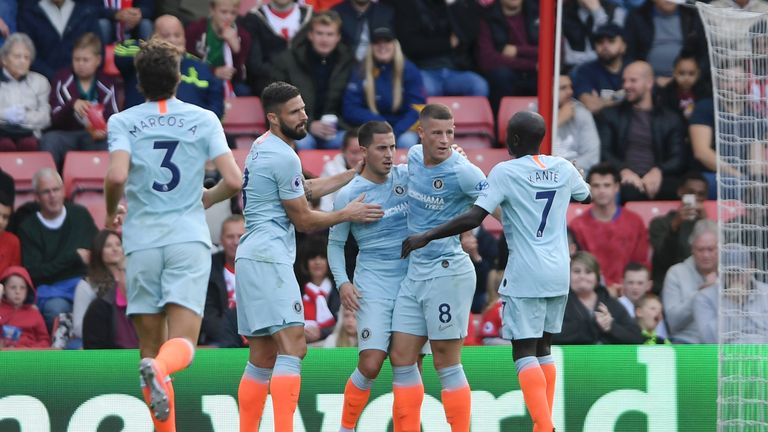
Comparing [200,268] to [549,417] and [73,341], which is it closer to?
[549,417]

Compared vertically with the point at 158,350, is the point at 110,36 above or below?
above

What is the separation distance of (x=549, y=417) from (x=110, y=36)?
7134mm

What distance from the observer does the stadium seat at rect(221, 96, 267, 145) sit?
14.0 metres

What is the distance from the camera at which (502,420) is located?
10.9 metres

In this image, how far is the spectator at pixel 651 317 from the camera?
1220cm

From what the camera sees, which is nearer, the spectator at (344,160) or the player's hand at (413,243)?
the player's hand at (413,243)

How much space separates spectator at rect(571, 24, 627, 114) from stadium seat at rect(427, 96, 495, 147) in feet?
2.85

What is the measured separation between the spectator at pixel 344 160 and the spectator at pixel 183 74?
1238 millimetres

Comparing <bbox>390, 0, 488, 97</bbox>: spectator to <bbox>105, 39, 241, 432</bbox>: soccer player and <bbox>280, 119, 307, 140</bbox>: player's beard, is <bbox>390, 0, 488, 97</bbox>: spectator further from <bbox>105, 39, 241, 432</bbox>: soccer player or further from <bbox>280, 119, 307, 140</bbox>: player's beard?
<bbox>105, 39, 241, 432</bbox>: soccer player

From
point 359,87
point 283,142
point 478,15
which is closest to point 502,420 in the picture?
point 283,142

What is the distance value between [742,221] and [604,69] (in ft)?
12.1

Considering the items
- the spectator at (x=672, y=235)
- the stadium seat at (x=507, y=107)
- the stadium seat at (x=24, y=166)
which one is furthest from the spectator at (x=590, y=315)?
the stadium seat at (x=24, y=166)

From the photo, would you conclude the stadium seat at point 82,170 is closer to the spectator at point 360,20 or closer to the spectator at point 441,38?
the spectator at point 360,20

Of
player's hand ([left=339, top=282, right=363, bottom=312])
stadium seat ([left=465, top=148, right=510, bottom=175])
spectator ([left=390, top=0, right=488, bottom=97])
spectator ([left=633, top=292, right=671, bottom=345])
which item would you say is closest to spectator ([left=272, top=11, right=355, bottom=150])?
spectator ([left=390, top=0, right=488, bottom=97])
